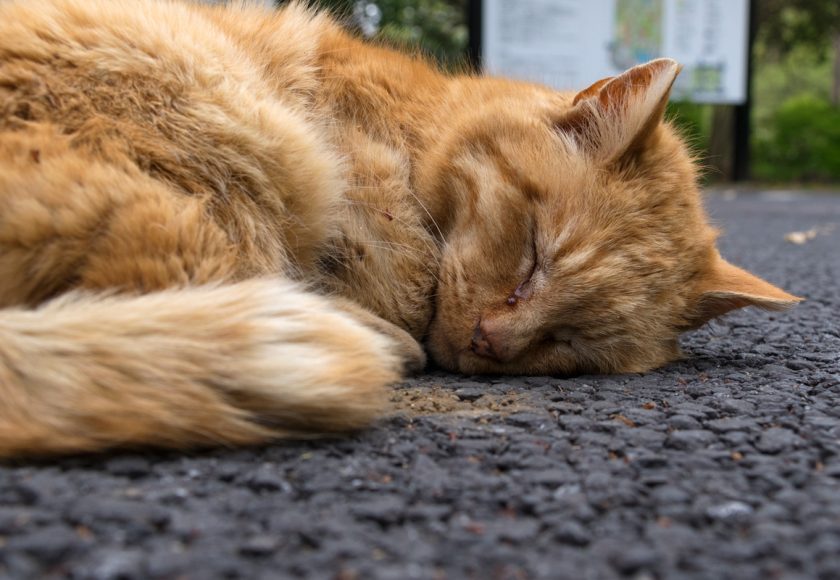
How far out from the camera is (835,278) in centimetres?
440

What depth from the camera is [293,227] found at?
2066 millimetres

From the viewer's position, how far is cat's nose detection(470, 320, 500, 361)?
85.9 inches

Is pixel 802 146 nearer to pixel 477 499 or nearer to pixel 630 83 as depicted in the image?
pixel 630 83

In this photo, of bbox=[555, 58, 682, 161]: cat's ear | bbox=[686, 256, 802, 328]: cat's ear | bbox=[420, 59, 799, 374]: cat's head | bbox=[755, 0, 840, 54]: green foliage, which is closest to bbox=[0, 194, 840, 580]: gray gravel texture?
bbox=[420, 59, 799, 374]: cat's head

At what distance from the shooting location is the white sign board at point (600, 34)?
29.0 feet

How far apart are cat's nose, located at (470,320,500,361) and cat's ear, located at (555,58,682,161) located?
64cm

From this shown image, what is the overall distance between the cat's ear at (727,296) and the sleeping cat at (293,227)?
1 cm

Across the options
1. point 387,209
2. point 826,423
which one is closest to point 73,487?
point 387,209


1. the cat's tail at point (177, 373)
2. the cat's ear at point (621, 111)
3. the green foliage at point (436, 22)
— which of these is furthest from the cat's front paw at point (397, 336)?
the green foliage at point (436, 22)

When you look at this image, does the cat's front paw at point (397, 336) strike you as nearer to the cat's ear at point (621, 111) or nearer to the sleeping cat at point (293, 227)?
the sleeping cat at point (293, 227)

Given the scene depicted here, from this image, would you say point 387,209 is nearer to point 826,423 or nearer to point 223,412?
point 223,412

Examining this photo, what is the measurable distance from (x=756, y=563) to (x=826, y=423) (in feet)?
2.55

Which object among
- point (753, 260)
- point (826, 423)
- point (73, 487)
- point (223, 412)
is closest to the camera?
point (73, 487)

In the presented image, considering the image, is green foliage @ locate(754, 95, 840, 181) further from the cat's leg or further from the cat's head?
→ the cat's leg
